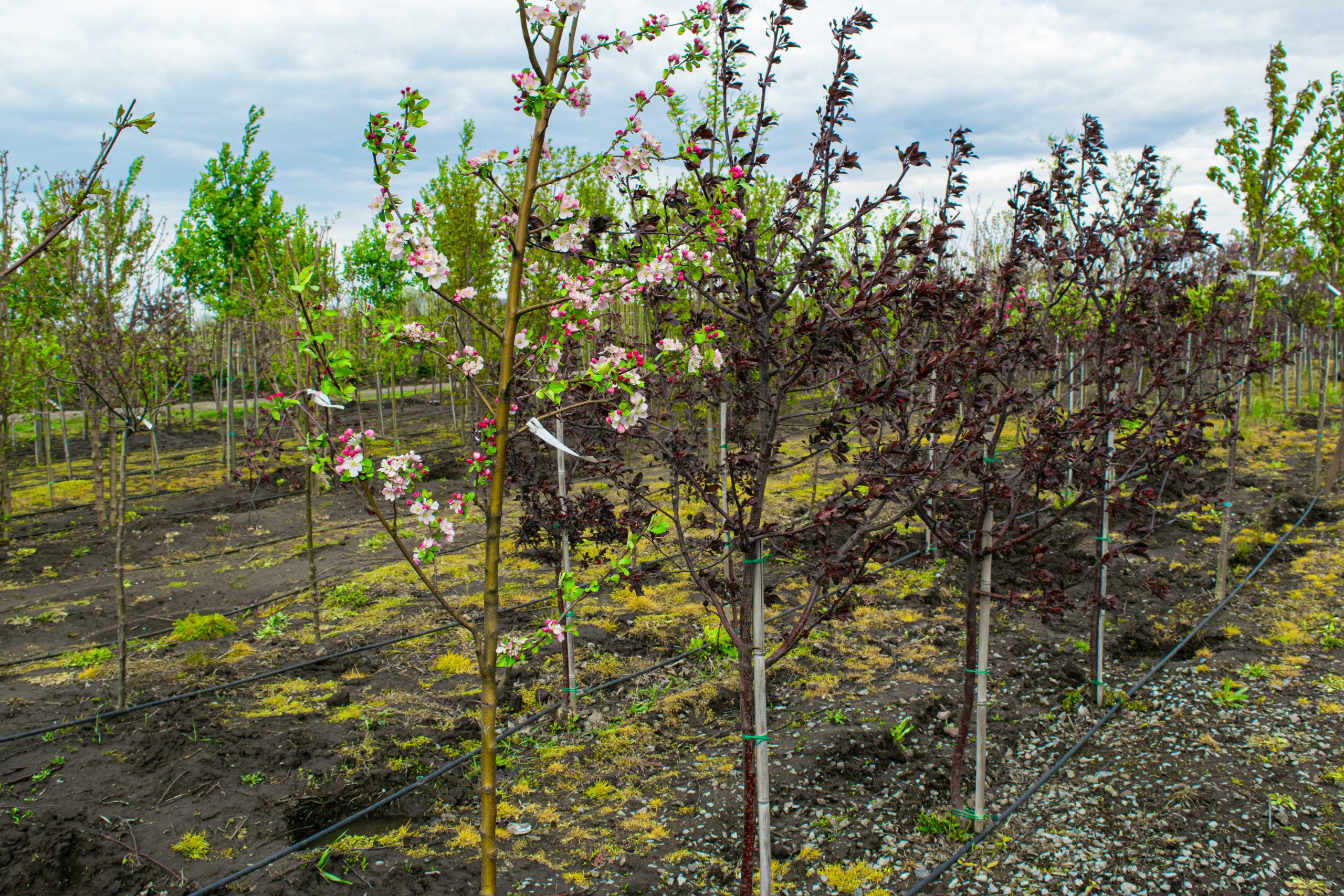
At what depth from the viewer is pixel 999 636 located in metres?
6.36

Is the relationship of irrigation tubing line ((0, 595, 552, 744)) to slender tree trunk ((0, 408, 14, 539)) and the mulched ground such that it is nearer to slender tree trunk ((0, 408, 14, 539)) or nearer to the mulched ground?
the mulched ground

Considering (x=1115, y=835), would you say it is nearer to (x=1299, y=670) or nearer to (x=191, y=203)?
(x=1299, y=670)

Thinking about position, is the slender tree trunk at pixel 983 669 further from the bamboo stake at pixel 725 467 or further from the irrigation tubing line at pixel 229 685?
the irrigation tubing line at pixel 229 685

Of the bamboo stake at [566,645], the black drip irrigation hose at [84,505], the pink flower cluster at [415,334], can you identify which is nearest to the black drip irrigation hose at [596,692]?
the bamboo stake at [566,645]

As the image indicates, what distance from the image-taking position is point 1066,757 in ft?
14.1

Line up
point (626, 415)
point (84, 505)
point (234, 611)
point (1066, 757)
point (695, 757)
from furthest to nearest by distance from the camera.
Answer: point (84, 505)
point (234, 611)
point (695, 757)
point (1066, 757)
point (626, 415)

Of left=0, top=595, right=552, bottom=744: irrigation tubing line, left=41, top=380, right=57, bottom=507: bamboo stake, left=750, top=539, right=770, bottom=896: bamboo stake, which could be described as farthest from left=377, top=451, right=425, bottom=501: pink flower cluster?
left=41, top=380, right=57, bottom=507: bamboo stake

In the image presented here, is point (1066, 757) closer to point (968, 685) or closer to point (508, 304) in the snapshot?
point (968, 685)

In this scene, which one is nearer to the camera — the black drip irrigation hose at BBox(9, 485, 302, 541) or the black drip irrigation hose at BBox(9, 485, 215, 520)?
the black drip irrigation hose at BBox(9, 485, 302, 541)

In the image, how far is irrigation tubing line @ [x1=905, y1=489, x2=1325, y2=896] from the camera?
11.4 feet

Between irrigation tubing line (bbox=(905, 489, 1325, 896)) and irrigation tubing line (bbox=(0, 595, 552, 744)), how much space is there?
4.11 metres

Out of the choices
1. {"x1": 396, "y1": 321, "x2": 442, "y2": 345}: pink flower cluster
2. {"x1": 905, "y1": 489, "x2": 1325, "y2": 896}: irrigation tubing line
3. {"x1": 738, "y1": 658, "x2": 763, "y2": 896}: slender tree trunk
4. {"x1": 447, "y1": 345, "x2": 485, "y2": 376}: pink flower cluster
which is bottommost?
{"x1": 905, "y1": 489, "x2": 1325, "y2": 896}: irrigation tubing line

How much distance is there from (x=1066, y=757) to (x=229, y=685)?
5356 mm

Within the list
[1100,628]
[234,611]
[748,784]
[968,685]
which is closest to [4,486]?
[234,611]
